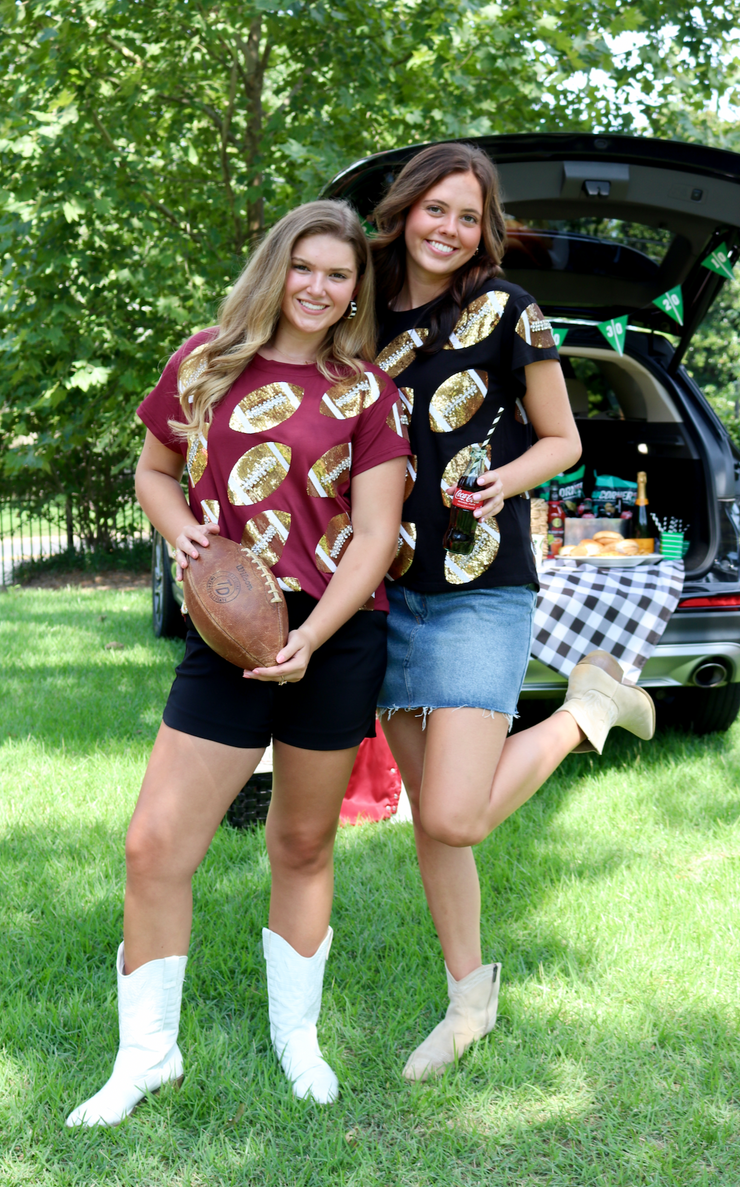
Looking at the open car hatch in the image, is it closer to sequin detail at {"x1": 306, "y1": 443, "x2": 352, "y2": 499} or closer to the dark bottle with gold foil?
the dark bottle with gold foil

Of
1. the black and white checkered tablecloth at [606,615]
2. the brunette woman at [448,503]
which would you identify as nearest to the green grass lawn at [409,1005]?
the brunette woman at [448,503]

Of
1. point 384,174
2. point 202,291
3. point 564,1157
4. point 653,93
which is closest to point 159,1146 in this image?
point 564,1157

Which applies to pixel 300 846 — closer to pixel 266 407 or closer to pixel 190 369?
pixel 266 407

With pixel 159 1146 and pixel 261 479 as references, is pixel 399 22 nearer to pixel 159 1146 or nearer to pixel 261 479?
pixel 261 479

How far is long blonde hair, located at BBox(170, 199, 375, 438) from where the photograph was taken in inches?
85.5

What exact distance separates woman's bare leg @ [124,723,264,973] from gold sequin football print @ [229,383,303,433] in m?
0.68

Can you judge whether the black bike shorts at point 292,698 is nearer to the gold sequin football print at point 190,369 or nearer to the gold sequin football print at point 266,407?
the gold sequin football print at point 266,407

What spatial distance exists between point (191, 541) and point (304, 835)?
0.71 m

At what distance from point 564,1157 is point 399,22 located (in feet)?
25.6

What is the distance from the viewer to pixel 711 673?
13.3 ft

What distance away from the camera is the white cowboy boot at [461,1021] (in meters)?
2.32

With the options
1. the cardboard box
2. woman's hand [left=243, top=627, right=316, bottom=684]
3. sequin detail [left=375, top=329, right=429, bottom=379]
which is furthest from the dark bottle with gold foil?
woman's hand [left=243, top=627, right=316, bottom=684]

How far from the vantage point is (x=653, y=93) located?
9.16m

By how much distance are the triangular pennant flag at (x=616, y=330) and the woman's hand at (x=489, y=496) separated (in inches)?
103
